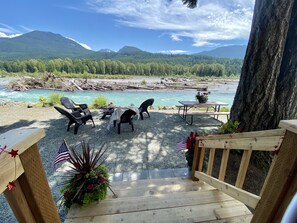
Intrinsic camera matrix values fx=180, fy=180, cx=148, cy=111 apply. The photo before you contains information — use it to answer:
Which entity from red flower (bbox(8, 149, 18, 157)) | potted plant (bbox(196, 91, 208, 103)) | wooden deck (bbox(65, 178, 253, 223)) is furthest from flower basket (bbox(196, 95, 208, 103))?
red flower (bbox(8, 149, 18, 157))

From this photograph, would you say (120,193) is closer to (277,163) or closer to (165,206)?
(165,206)

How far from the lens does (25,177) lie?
790 millimetres

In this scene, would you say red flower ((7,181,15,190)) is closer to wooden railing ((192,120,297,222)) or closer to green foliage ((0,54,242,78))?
wooden railing ((192,120,297,222))

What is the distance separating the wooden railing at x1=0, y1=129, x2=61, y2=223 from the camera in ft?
2.22

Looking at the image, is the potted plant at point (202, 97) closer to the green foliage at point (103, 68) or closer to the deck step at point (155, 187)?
the deck step at point (155, 187)

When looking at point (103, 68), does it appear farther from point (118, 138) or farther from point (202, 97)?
point (118, 138)

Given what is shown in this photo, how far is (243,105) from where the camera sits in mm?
3264

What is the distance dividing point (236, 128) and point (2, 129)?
20.3 ft

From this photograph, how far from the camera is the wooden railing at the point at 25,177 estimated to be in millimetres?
676

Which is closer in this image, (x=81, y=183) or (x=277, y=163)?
(x=277, y=163)

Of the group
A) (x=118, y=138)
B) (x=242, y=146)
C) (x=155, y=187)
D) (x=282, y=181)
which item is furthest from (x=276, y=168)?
(x=118, y=138)

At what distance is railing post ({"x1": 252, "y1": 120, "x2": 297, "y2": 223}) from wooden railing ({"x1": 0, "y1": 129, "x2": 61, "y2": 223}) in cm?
115

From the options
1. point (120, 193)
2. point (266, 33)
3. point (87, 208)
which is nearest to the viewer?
point (87, 208)

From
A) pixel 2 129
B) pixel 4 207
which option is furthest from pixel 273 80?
pixel 2 129
